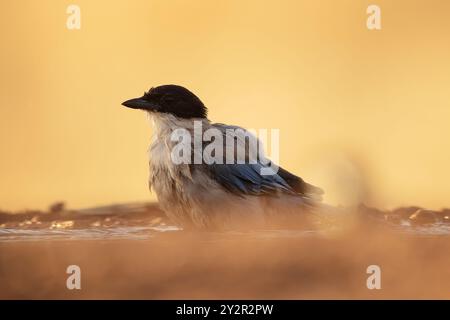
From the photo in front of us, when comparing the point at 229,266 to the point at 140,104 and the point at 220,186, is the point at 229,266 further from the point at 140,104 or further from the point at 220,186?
the point at 140,104

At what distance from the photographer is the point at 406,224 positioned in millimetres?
3932

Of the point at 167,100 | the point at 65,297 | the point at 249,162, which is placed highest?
the point at 167,100

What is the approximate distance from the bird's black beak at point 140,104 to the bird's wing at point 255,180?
672mm

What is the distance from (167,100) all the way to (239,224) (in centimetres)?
111

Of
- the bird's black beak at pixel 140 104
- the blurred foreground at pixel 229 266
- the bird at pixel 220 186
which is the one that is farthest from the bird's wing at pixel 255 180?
the blurred foreground at pixel 229 266

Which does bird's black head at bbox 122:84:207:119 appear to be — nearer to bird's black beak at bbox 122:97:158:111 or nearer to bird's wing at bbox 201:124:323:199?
bird's black beak at bbox 122:97:158:111

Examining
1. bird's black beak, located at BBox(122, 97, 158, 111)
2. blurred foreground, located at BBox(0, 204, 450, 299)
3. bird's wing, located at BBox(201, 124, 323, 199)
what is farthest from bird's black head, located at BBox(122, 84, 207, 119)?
blurred foreground, located at BBox(0, 204, 450, 299)

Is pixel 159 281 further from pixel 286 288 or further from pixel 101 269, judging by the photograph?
pixel 286 288

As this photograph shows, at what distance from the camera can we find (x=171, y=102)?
513 cm

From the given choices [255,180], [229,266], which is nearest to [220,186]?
[255,180]

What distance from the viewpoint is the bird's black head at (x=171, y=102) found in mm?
5109

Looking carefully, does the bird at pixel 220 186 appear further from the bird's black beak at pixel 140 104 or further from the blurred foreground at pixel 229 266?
the blurred foreground at pixel 229 266

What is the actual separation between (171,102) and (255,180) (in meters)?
0.85

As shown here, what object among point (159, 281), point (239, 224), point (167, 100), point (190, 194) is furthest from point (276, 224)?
point (159, 281)
